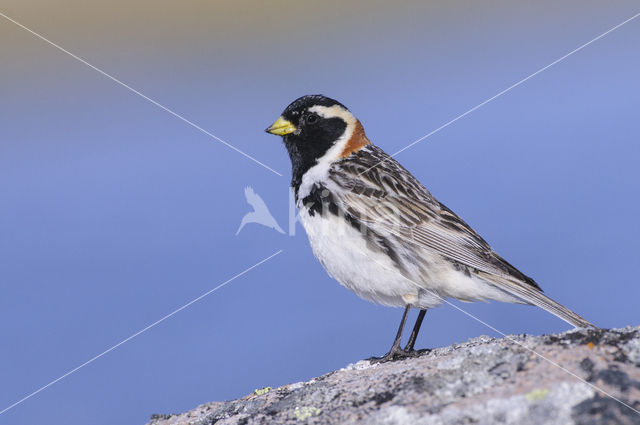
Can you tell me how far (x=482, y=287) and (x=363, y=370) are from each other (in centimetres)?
116

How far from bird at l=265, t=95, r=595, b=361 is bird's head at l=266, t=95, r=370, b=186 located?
0.22ft

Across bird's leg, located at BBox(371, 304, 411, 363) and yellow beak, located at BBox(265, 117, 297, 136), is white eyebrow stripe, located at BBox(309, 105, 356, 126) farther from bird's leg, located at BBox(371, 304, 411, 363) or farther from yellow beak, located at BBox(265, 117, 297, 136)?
bird's leg, located at BBox(371, 304, 411, 363)

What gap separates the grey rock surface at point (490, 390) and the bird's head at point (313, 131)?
2109mm

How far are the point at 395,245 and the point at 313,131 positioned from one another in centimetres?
132

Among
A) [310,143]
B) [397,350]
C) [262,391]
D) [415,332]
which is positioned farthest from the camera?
[310,143]

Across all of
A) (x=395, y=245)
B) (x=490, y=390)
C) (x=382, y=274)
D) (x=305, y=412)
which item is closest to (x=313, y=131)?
(x=395, y=245)

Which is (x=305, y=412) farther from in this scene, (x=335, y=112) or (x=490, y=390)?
(x=335, y=112)

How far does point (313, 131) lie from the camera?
572 centimetres

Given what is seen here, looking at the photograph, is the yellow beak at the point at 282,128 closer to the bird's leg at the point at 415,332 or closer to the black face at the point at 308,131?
the black face at the point at 308,131

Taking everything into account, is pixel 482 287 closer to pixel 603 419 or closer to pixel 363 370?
pixel 363 370

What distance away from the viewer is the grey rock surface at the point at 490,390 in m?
2.71

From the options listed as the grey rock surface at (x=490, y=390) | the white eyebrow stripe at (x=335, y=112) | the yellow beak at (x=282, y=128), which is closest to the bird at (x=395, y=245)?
the yellow beak at (x=282, y=128)

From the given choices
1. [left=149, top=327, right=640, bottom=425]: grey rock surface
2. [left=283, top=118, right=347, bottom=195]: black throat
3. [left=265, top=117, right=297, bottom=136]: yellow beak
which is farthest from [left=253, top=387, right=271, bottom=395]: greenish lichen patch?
[left=265, top=117, right=297, bottom=136]: yellow beak

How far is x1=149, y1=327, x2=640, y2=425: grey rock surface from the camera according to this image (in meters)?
2.71
